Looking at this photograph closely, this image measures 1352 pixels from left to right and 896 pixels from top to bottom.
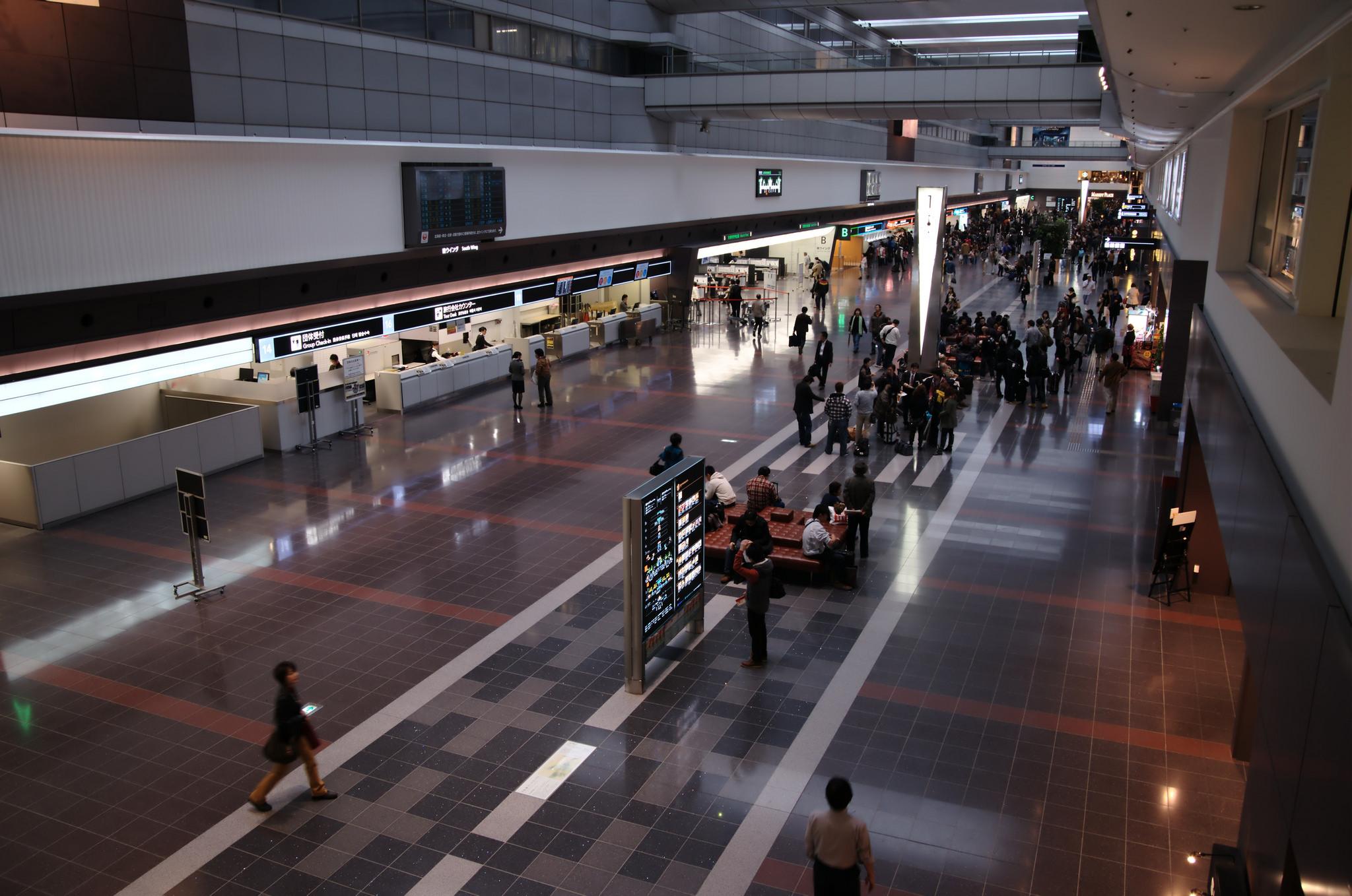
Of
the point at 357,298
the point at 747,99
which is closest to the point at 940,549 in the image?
the point at 357,298

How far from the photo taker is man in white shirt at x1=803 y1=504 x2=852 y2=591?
11602 millimetres

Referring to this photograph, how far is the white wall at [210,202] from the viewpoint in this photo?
447 inches

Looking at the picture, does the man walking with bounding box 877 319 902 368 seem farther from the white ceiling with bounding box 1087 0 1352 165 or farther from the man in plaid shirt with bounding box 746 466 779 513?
the white ceiling with bounding box 1087 0 1352 165

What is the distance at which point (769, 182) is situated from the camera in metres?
33.3

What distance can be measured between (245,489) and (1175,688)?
507 inches

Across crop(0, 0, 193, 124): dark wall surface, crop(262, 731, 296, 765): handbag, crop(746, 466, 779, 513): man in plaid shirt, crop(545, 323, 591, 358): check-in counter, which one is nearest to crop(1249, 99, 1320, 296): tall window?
crop(746, 466, 779, 513): man in plaid shirt

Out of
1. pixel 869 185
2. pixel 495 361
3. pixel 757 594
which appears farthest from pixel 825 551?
pixel 869 185

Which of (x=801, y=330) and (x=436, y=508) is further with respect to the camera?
(x=801, y=330)

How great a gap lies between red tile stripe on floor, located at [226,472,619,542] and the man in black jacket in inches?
204

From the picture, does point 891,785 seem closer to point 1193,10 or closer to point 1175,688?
point 1175,688

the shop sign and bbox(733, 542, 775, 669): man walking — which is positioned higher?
the shop sign

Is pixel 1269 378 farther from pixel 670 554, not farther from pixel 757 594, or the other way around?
pixel 670 554

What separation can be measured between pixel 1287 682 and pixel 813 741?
15.5ft

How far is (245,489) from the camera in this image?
49.9 ft
